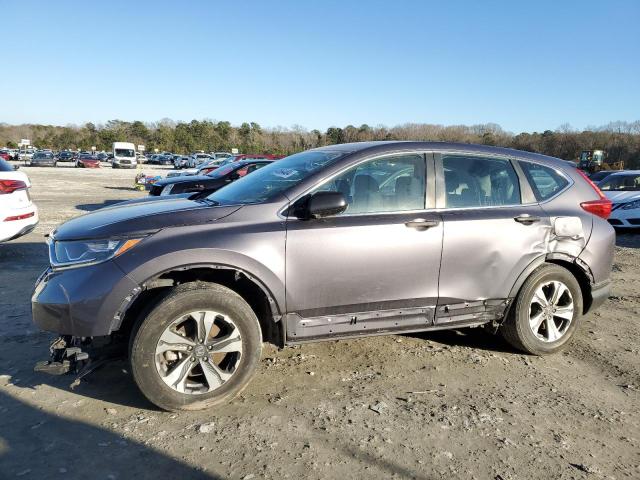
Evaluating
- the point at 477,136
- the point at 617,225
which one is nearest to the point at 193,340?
the point at 617,225

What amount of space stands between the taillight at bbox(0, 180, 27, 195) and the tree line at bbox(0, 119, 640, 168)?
4612cm

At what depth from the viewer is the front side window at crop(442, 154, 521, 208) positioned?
394cm

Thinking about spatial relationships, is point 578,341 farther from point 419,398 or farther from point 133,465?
point 133,465

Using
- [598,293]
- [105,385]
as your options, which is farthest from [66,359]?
[598,293]

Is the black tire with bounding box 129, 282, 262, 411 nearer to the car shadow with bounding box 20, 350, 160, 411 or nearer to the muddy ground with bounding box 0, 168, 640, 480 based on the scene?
→ the muddy ground with bounding box 0, 168, 640, 480

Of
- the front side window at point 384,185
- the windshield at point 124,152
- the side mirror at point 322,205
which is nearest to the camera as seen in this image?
the side mirror at point 322,205

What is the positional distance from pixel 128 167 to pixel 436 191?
5124cm

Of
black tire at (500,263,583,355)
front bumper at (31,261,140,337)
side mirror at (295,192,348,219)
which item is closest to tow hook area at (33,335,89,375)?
front bumper at (31,261,140,337)

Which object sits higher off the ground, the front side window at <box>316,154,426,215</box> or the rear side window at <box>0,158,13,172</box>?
the front side window at <box>316,154,426,215</box>

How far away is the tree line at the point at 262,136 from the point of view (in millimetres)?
49875

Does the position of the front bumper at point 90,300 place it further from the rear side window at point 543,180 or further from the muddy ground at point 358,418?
the rear side window at point 543,180

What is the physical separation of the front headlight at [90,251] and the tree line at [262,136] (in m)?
49.4

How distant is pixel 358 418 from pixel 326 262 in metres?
1.06

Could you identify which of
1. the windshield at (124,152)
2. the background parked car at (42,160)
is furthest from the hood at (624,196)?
the background parked car at (42,160)
